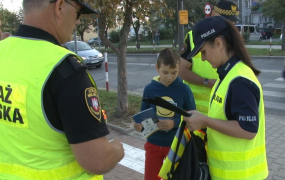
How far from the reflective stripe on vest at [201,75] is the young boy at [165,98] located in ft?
0.56

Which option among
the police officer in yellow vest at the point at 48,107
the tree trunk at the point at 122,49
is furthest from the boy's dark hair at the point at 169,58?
the tree trunk at the point at 122,49

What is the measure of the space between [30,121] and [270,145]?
175 inches

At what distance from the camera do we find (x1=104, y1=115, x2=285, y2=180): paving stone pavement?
13.0 ft

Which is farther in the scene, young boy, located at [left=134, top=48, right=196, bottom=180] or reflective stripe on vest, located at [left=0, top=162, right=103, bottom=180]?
young boy, located at [left=134, top=48, right=196, bottom=180]

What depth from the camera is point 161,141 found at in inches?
112

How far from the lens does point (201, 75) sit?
2.87 m

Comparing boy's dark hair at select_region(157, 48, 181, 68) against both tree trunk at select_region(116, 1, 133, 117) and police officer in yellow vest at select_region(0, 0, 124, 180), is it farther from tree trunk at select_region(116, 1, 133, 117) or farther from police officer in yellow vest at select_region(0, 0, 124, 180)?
tree trunk at select_region(116, 1, 133, 117)

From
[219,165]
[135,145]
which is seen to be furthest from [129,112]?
[219,165]

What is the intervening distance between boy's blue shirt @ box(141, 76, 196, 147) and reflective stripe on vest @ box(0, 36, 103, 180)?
1.45 metres

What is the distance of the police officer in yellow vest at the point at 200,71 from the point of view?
2824 mm

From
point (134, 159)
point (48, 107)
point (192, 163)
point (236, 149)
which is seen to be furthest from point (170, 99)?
point (134, 159)

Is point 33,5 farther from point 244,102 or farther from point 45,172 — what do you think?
point 244,102

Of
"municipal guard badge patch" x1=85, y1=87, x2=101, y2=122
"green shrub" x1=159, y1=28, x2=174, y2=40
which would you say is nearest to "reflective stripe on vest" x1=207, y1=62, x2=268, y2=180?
"municipal guard badge patch" x1=85, y1=87, x2=101, y2=122

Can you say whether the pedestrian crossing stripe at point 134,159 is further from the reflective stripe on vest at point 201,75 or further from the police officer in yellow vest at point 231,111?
the police officer in yellow vest at point 231,111
